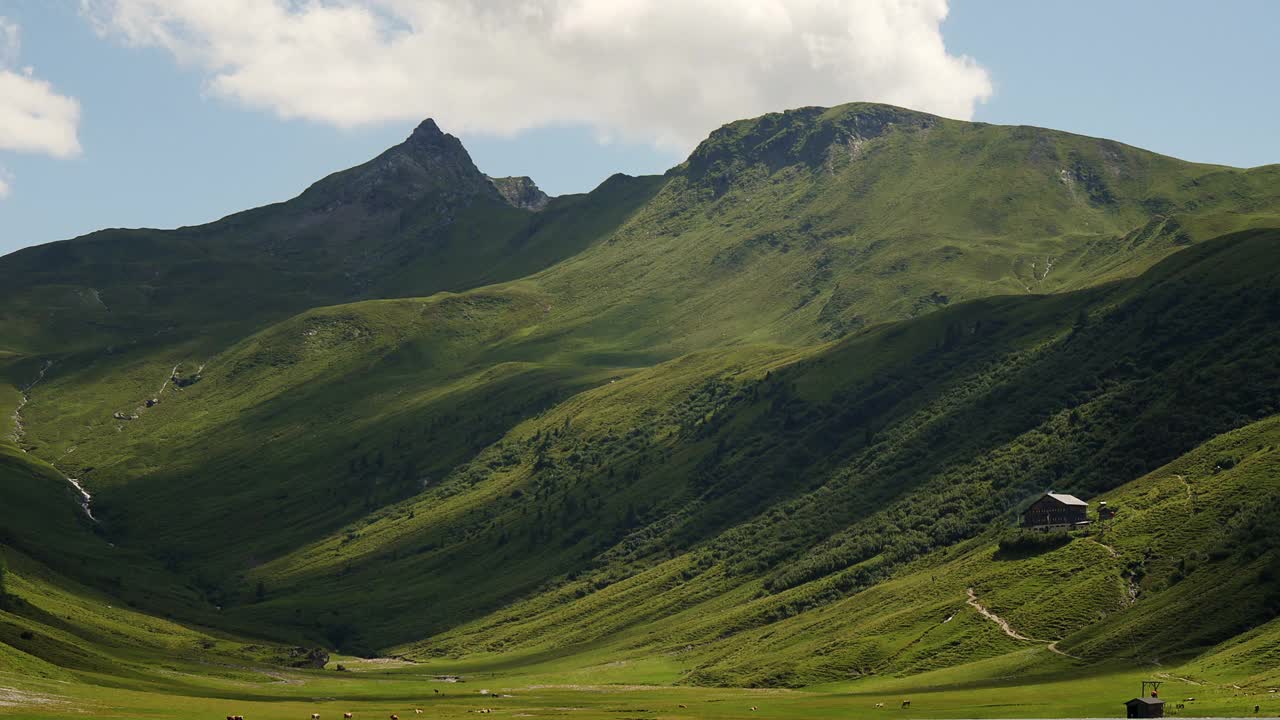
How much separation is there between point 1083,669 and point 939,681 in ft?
74.5

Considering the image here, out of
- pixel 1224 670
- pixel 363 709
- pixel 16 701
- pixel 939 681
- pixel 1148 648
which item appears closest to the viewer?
pixel 16 701

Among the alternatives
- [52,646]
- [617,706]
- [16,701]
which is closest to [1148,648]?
[617,706]

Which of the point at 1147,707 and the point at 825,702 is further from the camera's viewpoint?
→ the point at 825,702

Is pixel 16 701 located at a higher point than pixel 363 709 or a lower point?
higher

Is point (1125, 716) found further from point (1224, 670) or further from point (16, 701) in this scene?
point (16, 701)

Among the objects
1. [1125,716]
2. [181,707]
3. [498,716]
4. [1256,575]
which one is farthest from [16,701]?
[1256,575]

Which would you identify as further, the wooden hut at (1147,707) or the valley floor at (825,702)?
the valley floor at (825,702)

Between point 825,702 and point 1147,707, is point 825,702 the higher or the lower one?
the lower one

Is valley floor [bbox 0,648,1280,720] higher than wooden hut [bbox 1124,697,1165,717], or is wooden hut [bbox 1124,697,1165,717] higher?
wooden hut [bbox 1124,697,1165,717]

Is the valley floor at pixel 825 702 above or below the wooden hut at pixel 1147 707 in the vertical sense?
below

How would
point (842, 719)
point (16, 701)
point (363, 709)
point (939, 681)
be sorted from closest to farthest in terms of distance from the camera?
1. point (16, 701)
2. point (842, 719)
3. point (363, 709)
4. point (939, 681)

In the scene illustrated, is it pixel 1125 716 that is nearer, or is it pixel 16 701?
pixel 16 701

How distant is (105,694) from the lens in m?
150

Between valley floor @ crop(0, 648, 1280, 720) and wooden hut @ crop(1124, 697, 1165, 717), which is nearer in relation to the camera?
wooden hut @ crop(1124, 697, 1165, 717)
